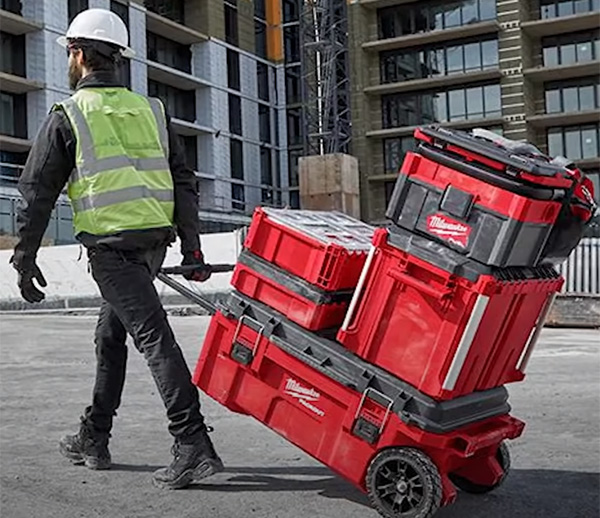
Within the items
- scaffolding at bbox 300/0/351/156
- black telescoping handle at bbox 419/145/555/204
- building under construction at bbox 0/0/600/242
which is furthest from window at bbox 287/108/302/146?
black telescoping handle at bbox 419/145/555/204

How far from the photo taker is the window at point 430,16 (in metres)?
44.1

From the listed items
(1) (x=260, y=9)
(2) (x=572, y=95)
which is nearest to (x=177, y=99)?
(1) (x=260, y=9)

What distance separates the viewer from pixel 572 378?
750 centimetres

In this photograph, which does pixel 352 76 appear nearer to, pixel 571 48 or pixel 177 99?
pixel 177 99

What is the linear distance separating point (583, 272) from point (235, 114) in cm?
3660

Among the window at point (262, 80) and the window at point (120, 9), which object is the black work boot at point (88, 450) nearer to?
the window at point (120, 9)

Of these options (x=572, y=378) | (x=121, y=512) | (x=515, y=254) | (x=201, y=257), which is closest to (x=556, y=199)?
(x=515, y=254)

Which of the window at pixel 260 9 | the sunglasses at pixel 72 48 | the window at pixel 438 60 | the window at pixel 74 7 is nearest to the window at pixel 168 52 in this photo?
the window at pixel 74 7

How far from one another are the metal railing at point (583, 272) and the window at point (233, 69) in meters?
36.5

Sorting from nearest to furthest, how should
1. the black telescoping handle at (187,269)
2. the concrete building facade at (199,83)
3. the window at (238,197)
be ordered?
the black telescoping handle at (187,269) < the concrete building facade at (199,83) < the window at (238,197)

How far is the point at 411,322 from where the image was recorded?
341 centimetres

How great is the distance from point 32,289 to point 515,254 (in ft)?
6.98

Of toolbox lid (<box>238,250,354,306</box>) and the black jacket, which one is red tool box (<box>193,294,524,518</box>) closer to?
toolbox lid (<box>238,250,354,306</box>)

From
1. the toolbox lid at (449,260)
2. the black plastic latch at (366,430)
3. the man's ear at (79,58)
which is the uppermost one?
the man's ear at (79,58)
